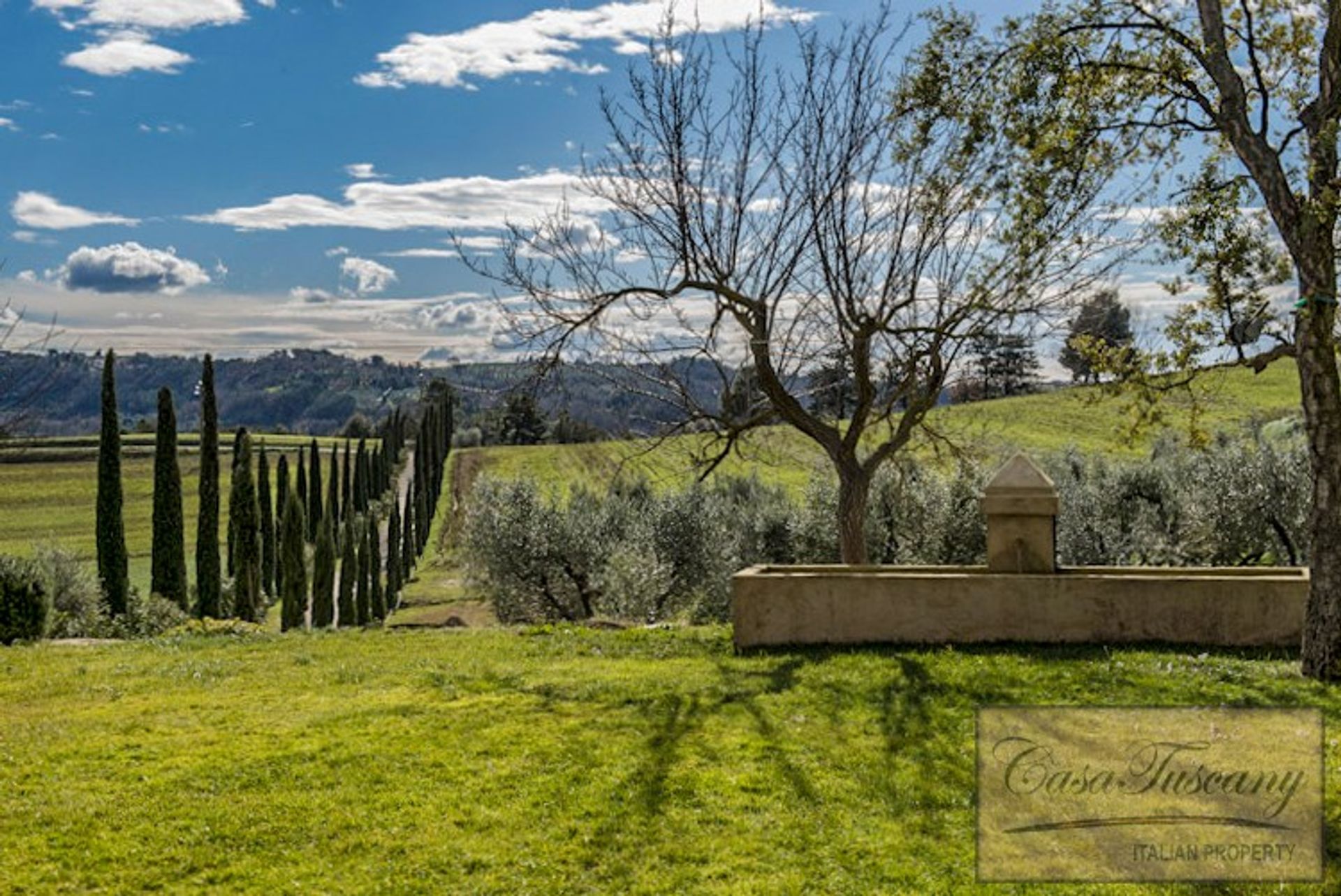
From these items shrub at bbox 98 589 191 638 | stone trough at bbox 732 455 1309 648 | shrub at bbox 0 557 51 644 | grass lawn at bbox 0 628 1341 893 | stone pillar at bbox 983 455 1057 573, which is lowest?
shrub at bbox 98 589 191 638

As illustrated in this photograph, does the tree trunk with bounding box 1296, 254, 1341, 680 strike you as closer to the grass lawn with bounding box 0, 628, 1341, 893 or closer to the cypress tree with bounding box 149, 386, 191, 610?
the grass lawn with bounding box 0, 628, 1341, 893

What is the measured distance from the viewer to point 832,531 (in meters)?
41.1

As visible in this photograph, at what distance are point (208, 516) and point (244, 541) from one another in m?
3.65

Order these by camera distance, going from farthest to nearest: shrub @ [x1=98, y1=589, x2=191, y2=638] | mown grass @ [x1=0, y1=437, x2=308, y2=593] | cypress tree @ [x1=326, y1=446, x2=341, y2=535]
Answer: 1. mown grass @ [x1=0, y1=437, x2=308, y2=593]
2. cypress tree @ [x1=326, y1=446, x2=341, y2=535]
3. shrub @ [x1=98, y1=589, x2=191, y2=638]

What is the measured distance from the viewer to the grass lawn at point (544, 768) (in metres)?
6.78

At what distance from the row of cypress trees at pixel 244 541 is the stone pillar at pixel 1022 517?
33973mm

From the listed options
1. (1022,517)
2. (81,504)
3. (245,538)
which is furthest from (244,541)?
(81,504)

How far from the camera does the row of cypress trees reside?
38.5 meters

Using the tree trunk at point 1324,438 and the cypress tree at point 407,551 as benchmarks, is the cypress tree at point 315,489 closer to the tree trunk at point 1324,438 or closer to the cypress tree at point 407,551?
the cypress tree at point 407,551

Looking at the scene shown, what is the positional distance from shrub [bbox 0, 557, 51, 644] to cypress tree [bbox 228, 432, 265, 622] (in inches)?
1009

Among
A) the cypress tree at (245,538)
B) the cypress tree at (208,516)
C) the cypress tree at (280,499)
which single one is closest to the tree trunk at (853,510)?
the cypress tree at (208,516)

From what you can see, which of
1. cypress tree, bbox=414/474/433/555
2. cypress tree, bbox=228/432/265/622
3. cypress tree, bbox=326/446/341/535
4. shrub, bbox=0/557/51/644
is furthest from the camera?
cypress tree, bbox=414/474/433/555

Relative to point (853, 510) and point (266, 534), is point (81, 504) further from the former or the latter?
point (853, 510)

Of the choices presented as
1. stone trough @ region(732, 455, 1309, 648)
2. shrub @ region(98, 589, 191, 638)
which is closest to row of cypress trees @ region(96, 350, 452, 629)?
shrub @ region(98, 589, 191, 638)
